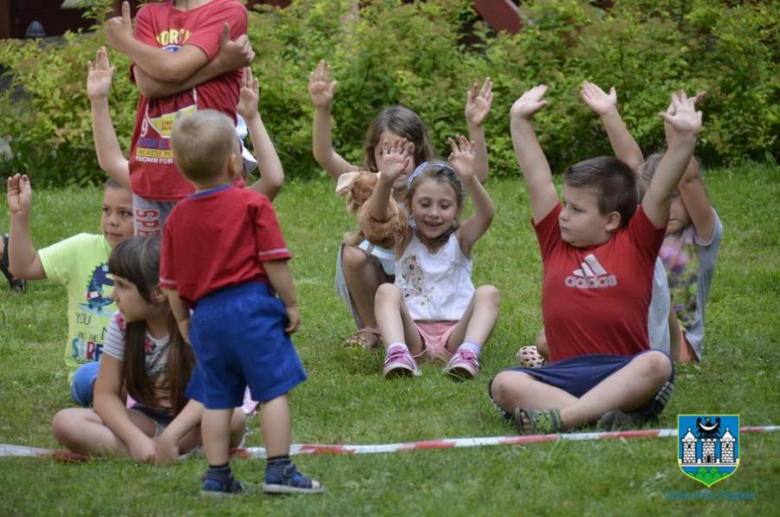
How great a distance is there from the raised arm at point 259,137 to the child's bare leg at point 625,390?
1496 mm

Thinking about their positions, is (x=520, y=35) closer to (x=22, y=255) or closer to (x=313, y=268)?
(x=313, y=268)

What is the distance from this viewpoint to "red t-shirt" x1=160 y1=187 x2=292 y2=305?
12.9ft

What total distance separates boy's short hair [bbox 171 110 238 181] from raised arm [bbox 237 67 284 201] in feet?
3.72

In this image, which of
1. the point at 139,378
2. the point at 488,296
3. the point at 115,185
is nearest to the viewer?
the point at 139,378

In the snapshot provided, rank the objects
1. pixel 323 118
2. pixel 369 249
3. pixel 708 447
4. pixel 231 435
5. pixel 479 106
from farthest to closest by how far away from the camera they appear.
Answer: pixel 369 249, pixel 323 118, pixel 479 106, pixel 231 435, pixel 708 447

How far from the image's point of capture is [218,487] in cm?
401

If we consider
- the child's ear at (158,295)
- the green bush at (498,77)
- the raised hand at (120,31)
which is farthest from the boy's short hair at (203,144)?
the green bush at (498,77)

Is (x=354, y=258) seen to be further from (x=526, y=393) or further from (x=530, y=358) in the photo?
(x=526, y=393)

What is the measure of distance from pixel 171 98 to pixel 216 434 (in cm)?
174

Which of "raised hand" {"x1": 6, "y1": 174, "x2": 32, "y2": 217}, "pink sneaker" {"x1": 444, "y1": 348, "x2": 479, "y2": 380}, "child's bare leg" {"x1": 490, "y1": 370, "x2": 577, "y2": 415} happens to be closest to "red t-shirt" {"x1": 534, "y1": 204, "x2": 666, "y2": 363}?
"child's bare leg" {"x1": 490, "y1": 370, "x2": 577, "y2": 415}

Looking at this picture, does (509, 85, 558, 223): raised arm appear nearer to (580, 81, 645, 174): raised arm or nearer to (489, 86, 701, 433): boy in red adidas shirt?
(489, 86, 701, 433): boy in red adidas shirt

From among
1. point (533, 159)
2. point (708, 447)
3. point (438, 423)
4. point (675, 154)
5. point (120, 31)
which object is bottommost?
point (438, 423)

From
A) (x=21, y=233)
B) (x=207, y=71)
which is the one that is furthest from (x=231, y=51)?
(x=21, y=233)

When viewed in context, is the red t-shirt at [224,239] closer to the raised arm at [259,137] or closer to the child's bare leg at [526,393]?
the raised arm at [259,137]
